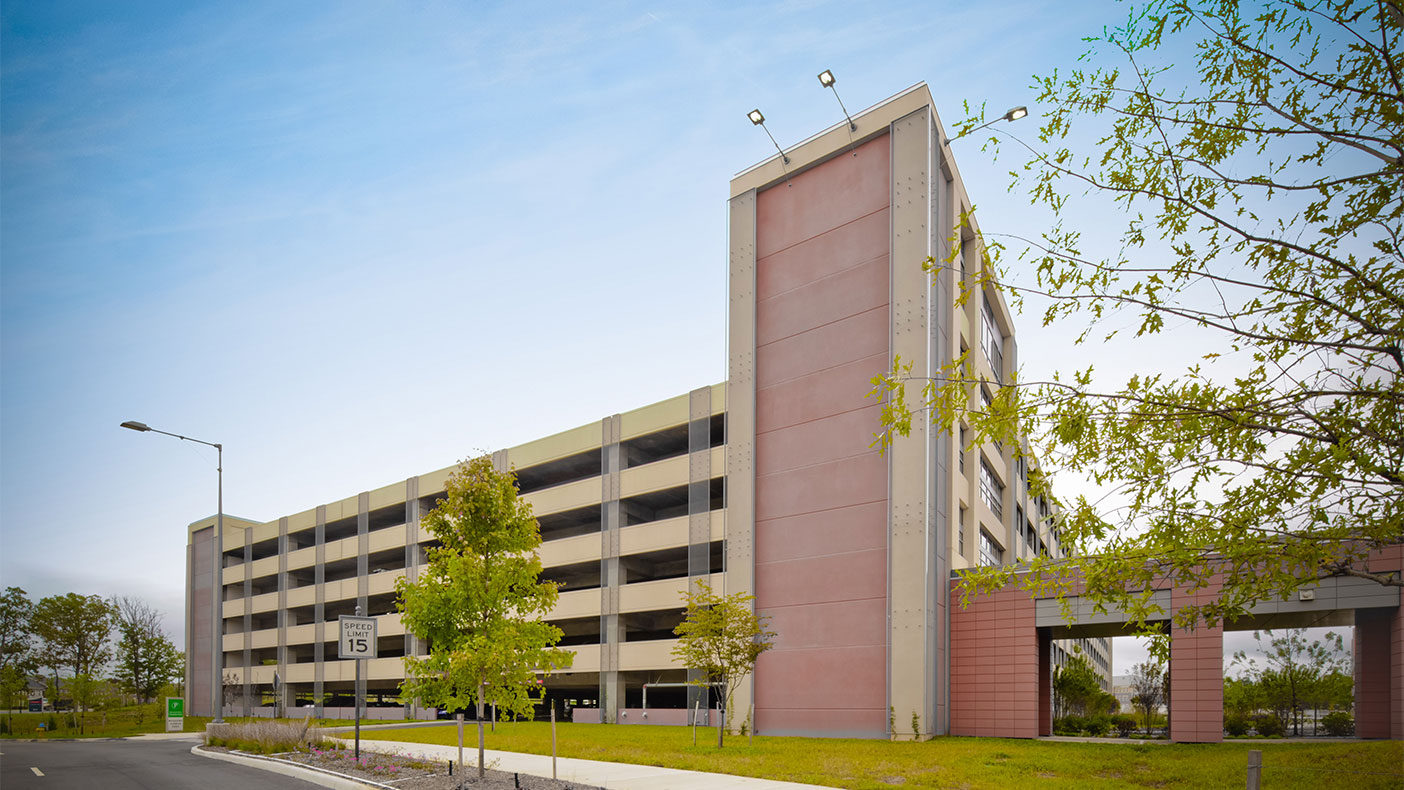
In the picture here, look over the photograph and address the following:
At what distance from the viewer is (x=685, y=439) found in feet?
160

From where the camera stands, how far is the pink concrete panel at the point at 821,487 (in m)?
33.2

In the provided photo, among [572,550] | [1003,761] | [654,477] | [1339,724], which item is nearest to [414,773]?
[1003,761]

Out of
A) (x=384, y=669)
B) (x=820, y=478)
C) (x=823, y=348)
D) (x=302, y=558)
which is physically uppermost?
(x=823, y=348)

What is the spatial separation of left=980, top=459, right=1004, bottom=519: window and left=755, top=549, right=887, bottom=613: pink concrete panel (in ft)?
35.3

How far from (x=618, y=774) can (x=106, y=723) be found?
196ft

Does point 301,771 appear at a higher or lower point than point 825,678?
higher

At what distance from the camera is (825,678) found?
33.2 metres

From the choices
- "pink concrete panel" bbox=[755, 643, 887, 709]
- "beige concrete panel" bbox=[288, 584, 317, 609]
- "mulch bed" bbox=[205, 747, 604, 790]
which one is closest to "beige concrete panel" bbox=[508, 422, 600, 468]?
"pink concrete panel" bbox=[755, 643, 887, 709]

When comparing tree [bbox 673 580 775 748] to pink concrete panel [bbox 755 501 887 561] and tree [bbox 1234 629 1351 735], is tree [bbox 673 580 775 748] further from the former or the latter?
tree [bbox 1234 629 1351 735]

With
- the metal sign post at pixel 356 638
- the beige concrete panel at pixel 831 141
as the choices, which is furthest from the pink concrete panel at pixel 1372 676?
the metal sign post at pixel 356 638

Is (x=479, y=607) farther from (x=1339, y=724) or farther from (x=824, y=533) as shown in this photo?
(x=1339, y=724)

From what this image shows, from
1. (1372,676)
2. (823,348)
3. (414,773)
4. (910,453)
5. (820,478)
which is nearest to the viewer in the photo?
(414,773)

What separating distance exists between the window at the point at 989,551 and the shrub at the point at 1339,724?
21521 millimetres

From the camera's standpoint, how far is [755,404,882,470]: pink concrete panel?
111ft
